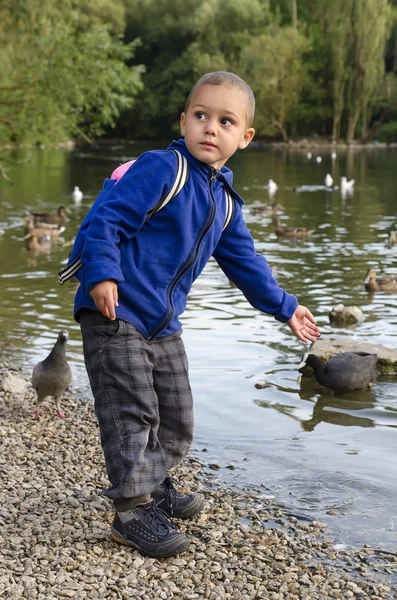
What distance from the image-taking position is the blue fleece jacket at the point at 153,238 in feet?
12.7

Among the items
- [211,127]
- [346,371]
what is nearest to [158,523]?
[211,127]

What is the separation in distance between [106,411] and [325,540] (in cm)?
155

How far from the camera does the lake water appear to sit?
575 centimetres

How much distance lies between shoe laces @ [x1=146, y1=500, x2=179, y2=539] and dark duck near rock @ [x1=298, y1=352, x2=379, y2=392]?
407 cm

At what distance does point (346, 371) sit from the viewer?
8180 millimetres

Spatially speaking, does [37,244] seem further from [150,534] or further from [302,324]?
[150,534]

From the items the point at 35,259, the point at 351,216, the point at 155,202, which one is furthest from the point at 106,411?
the point at 351,216

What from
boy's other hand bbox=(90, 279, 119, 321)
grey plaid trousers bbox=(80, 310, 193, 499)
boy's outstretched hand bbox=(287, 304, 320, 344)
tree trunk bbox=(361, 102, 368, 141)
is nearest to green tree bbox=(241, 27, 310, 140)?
tree trunk bbox=(361, 102, 368, 141)

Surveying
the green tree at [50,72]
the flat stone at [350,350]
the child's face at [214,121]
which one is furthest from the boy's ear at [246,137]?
the green tree at [50,72]

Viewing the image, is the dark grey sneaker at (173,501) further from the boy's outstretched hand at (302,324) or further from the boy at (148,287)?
the boy's outstretched hand at (302,324)

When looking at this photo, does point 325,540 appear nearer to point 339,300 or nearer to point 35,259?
point 339,300

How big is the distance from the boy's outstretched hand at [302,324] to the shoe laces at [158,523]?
118cm

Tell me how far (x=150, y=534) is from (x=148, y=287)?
123 cm

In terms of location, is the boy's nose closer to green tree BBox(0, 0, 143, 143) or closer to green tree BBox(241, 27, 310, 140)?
green tree BBox(0, 0, 143, 143)
